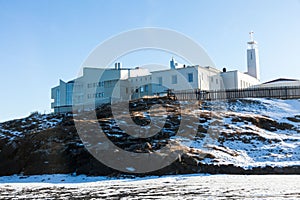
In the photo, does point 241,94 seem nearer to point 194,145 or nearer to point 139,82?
point 139,82

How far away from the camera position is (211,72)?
167ft

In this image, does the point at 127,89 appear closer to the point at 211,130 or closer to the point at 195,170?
the point at 211,130

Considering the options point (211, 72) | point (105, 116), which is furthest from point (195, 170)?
point (211, 72)

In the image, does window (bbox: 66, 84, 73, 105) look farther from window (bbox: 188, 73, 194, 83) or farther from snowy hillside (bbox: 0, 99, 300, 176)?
snowy hillside (bbox: 0, 99, 300, 176)

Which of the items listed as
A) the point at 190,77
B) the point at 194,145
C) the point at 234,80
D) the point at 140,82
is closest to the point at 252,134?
the point at 194,145

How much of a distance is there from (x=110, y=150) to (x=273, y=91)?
25.8m

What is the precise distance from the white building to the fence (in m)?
4.40

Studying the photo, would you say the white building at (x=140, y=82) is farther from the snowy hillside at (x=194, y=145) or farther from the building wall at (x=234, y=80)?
the snowy hillside at (x=194, y=145)

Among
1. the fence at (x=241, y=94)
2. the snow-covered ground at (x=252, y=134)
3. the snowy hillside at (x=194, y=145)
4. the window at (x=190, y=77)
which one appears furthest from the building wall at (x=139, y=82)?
the snowy hillside at (x=194, y=145)

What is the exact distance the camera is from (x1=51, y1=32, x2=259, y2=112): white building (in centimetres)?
4762

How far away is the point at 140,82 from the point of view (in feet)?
171

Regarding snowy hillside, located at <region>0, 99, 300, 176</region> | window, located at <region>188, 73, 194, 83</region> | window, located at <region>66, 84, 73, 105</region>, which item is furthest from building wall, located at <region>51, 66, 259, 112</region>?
snowy hillside, located at <region>0, 99, 300, 176</region>

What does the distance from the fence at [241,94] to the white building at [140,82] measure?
4404mm

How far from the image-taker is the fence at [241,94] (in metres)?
41.6
